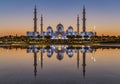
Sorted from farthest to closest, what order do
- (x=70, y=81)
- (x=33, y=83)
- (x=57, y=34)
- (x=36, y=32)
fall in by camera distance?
(x=57, y=34) < (x=36, y=32) < (x=70, y=81) < (x=33, y=83)

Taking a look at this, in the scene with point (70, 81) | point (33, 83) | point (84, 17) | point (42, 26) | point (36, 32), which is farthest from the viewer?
point (42, 26)

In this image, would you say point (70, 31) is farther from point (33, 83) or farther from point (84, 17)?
point (33, 83)

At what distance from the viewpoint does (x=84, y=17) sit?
91875 mm

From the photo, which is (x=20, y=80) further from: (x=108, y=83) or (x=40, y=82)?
(x=108, y=83)

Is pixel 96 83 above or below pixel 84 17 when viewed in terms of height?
below

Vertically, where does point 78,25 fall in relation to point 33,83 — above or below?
above

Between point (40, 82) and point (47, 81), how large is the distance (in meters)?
0.35

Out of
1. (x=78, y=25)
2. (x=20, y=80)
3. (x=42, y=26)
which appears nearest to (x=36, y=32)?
(x=42, y=26)

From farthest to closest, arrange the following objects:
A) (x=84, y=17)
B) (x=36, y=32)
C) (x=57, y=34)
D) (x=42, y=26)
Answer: (x=57, y=34) → (x=42, y=26) → (x=36, y=32) → (x=84, y=17)

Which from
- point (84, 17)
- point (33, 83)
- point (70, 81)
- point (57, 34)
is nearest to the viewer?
point (33, 83)

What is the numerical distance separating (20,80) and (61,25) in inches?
4263

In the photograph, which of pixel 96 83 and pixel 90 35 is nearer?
pixel 96 83

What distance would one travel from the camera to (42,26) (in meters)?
107

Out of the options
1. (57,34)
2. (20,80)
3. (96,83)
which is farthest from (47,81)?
(57,34)
